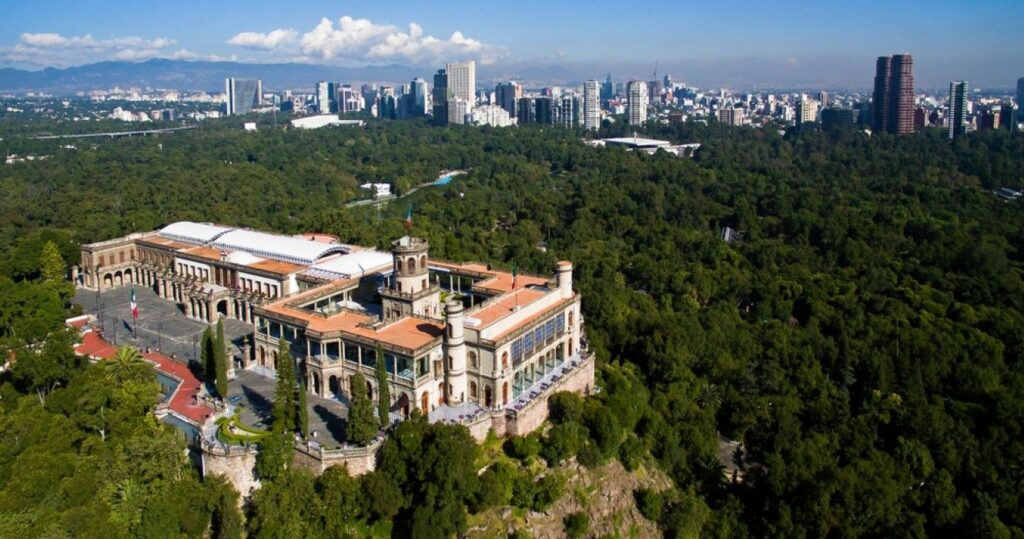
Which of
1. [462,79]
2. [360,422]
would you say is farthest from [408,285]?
[462,79]

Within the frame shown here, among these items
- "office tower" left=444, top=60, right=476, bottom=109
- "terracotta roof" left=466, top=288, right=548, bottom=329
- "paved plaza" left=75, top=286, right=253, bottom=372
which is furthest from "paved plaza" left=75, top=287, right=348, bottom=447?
"office tower" left=444, top=60, right=476, bottom=109

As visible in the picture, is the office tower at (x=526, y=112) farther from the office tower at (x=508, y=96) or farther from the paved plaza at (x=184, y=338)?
the paved plaza at (x=184, y=338)

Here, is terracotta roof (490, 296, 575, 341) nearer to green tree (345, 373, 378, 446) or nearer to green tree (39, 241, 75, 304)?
green tree (345, 373, 378, 446)

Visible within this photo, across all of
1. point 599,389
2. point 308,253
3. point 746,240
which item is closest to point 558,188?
point 746,240

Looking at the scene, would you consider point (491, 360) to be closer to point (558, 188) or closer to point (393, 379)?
point (393, 379)

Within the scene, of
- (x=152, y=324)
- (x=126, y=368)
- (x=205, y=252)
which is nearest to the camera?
(x=126, y=368)

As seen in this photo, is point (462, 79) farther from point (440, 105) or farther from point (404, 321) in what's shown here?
point (404, 321)

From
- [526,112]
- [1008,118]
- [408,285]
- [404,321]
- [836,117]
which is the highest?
[526,112]
